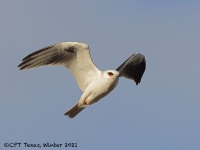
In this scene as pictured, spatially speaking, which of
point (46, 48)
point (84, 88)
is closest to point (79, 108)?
point (84, 88)

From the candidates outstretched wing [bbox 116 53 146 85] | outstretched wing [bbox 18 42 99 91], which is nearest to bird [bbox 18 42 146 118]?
outstretched wing [bbox 18 42 99 91]

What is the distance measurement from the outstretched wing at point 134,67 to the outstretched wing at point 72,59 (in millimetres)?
1536

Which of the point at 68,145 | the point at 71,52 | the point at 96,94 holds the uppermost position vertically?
the point at 71,52

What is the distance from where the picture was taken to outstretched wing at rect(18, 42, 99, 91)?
1728 cm

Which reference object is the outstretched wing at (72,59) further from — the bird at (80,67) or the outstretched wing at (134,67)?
the outstretched wing at (134,67)

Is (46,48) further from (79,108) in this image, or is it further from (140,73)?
(140,73)

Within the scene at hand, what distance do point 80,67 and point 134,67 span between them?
215 centimetres

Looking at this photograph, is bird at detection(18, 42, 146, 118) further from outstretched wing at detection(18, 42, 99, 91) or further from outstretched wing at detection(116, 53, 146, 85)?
outstretched wing at detection(116, 53, 146, 85)

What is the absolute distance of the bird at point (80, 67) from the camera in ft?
55.6

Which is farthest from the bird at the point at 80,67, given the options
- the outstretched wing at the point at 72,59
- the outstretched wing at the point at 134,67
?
the outstretched wing at the point at 134,67

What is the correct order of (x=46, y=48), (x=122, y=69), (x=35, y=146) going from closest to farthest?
(x=35, y=146), (x=46, y=48), (x=122, y=69)

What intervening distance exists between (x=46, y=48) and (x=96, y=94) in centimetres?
182

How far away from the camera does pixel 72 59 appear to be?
1767cm

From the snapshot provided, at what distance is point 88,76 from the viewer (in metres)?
17.7
